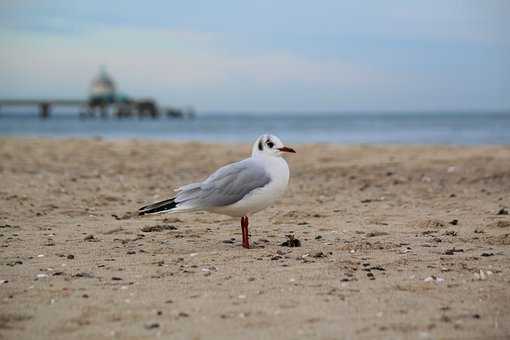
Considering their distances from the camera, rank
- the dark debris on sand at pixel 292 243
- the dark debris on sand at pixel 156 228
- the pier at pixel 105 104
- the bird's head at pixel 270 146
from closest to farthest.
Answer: the dark debris on sand at pixel 292 243, the bird's head at pixel 270 146, the dark debris on sand at pixel 156 228, the pier at pixel 105 104

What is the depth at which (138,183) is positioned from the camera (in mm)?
10680

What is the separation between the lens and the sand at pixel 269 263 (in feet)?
11.5

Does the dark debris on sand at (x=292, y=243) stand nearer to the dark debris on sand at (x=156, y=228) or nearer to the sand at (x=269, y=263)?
the sand at (x=269, y=263)

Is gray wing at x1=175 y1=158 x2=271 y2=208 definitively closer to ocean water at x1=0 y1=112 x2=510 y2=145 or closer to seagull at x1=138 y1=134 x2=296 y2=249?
seagull at x1=138 y1=134 x2=296 y2=249

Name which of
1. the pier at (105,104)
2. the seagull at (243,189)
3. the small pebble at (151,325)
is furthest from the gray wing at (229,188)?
the pier at (105,104)

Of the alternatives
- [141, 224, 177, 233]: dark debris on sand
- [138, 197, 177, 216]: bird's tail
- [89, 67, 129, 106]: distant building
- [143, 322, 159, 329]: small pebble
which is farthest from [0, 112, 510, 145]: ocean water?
[89, 67, 129, 106]: distant building

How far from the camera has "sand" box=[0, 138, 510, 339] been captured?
3518mm

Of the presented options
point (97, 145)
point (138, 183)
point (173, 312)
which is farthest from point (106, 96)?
point (173, 312)

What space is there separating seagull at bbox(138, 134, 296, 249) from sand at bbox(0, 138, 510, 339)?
1.06 ft

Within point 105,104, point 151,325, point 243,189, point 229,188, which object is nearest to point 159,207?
point 229,188

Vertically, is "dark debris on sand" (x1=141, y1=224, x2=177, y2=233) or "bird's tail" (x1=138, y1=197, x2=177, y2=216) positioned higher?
"bird's tail" (x1=138, y1=197, x2=177, y2=216)

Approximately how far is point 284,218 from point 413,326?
3.92 meters

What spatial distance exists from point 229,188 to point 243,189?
12cm

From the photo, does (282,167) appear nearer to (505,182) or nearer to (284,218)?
(284,218)
